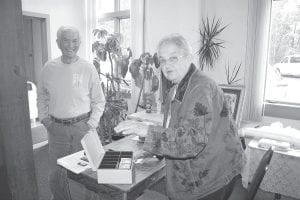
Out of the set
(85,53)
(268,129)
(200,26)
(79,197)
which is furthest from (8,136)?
(85,53)

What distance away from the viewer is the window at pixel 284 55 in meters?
3.21

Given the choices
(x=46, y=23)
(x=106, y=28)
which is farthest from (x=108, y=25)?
(x=46, y=23)

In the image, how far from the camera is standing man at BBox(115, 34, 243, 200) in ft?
3.99

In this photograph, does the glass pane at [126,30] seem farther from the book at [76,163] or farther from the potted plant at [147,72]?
the book at [76,163]

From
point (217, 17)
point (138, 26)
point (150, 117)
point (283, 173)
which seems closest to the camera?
point (283, 173)

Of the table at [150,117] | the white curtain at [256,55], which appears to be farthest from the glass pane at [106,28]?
the white curtain at [256,55]

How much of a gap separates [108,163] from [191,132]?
1.78ft

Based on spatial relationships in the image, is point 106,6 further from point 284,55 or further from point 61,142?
point 61,142

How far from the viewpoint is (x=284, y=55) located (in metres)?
3.32

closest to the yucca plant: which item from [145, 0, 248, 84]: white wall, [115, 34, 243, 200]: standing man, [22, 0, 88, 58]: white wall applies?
[145, 0, 248, 84]: white wall

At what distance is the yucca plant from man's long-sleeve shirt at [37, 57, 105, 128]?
1.76 meters

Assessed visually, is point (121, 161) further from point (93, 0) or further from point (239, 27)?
point (93, 0)

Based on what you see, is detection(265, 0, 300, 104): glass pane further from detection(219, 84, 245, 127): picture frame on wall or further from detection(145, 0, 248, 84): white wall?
detection(219, 84, 245, 127): picture frame on wall

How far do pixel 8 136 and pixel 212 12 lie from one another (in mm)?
3320
